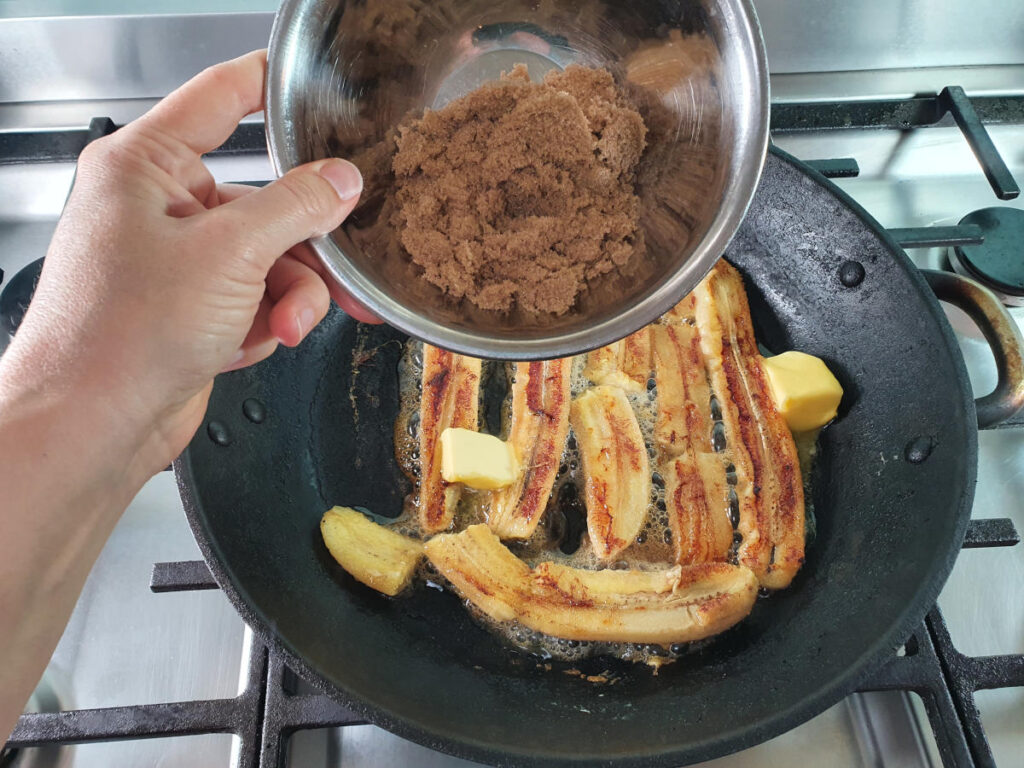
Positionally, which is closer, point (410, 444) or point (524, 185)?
point (524, 185)

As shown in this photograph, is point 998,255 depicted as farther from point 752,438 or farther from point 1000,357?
point 752,438

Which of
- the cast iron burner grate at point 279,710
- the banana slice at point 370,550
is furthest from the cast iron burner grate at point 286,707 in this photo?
the banana slice at point 370,550

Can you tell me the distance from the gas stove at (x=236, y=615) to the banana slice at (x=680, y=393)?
1.43ft

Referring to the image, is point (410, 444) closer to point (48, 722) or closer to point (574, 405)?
point (574, 405)

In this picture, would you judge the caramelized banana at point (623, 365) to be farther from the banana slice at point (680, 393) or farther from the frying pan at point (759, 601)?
the frying pan at point (759, 601)

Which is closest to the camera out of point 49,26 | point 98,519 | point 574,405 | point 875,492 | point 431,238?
point 98,519

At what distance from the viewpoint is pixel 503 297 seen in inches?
34.9

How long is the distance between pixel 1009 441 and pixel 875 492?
1.28 feet

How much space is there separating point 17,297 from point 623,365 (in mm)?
1098

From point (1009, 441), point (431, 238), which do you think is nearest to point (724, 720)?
point (431, 238)

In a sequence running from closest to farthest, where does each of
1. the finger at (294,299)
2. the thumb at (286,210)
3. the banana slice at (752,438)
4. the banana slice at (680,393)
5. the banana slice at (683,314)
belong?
the thumb at (286,210) → the finger at (294,299) → the banana slice at (752,438) → the banana slice at (680,393) → the banana slice at (683,314)

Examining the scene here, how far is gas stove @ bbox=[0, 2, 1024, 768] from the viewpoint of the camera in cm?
100

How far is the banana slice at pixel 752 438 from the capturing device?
1142mm

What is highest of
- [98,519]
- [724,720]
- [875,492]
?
[875,492]
